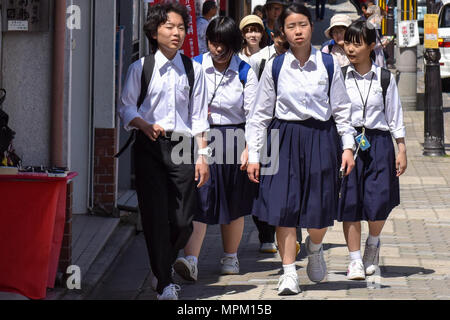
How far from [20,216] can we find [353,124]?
2464 millimetres

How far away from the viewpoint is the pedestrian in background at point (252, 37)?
8961mm

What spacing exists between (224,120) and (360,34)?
3.68ft

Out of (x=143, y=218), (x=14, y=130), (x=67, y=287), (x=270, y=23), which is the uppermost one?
(x=270, y=23)

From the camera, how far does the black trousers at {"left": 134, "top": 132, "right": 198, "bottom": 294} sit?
669cm

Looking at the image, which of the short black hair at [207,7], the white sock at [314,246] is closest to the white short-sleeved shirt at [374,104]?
the white sock at [314,246]

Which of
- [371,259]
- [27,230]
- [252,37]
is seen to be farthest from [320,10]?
[27,230]

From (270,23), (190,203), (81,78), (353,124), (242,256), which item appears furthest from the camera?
(270,23)

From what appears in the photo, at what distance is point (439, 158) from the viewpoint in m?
15.0

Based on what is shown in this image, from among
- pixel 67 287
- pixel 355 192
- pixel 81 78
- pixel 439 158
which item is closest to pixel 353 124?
pixel 355 192

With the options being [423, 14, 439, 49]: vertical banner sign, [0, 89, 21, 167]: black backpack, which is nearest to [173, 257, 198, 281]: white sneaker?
[0, 89, 21, 167]: black backpack

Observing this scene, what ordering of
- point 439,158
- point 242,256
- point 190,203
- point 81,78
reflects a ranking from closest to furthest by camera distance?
point 190,203, point 242,256, point 81,78, point 439,158

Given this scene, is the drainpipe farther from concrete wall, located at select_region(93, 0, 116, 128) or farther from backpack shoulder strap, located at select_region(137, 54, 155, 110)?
concrete wall, located at select_region(93, 0, 116, 128)

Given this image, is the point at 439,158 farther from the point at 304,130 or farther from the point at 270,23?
the point at 304,130

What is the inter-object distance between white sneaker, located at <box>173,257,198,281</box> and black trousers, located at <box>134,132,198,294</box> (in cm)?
61
